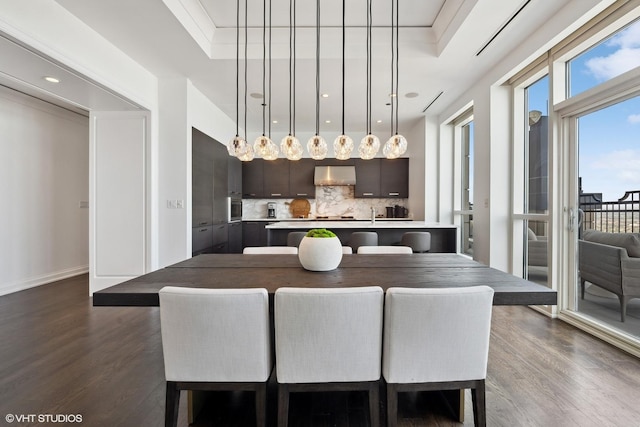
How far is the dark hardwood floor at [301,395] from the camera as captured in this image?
1609 millimetres

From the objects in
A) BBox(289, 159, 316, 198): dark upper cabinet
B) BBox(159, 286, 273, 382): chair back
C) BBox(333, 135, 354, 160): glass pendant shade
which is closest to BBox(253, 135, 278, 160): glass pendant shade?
Result: BBox(333, 135, 354, 160): glass pendant shade

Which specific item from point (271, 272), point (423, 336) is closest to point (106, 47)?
point (271, 272)

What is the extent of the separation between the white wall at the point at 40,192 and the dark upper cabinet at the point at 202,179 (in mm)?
2472

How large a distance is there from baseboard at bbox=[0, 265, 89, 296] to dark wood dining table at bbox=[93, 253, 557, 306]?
375cm

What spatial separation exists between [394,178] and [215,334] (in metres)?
5.92

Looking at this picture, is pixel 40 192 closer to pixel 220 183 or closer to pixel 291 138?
pixel 220 183

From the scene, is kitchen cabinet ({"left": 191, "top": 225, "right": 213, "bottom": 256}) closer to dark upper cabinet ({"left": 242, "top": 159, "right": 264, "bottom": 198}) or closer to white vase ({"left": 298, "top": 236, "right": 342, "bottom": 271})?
dark upper cabinet ({"left": 242, "top": 159, "right": 264, "bottom": 198})

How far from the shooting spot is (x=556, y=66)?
2.96 meters

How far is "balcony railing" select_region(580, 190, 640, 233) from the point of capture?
7.58ft

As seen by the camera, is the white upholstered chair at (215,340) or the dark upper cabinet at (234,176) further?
the dark upper cabinet at (234,176)

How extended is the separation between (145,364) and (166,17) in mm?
2866

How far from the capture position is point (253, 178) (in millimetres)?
6613

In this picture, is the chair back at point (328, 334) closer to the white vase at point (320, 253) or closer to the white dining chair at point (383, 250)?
the white vase at point (320, 253)

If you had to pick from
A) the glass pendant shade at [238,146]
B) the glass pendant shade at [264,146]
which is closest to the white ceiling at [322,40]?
the glass pendant shade at [238,146]
